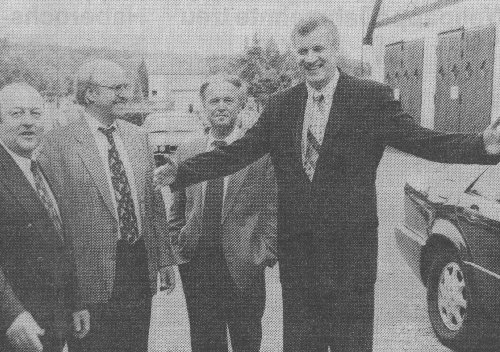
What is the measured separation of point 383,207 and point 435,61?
1.50 m

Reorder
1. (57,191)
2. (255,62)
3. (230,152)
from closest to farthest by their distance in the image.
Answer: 1. (57,191)
2. (230,152)
3. (255,62)

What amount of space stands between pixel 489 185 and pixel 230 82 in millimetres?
1302

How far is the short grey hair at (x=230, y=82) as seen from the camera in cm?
281

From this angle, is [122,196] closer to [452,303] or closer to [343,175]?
[343,175]

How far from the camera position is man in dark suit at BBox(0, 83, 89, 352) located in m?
2.14

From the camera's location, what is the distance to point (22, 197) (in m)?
2.17

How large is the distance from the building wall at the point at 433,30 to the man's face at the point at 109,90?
6.07 feet

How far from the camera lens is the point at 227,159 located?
8.59 feet

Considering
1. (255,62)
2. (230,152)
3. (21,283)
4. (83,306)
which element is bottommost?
(83,306)

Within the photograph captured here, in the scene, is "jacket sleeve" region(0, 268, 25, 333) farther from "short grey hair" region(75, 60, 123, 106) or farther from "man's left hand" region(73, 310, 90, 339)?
"short grey hair" region(75, 60, 123, 106)

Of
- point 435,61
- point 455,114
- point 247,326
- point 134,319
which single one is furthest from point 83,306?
point 435,61

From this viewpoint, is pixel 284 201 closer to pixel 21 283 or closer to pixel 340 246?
pixel 340 246

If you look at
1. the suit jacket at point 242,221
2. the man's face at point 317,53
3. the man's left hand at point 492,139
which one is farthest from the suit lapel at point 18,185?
the man's left hand at point 492,139

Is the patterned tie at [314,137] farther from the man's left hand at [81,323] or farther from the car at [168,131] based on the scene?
the man's left hand at [81,323]
